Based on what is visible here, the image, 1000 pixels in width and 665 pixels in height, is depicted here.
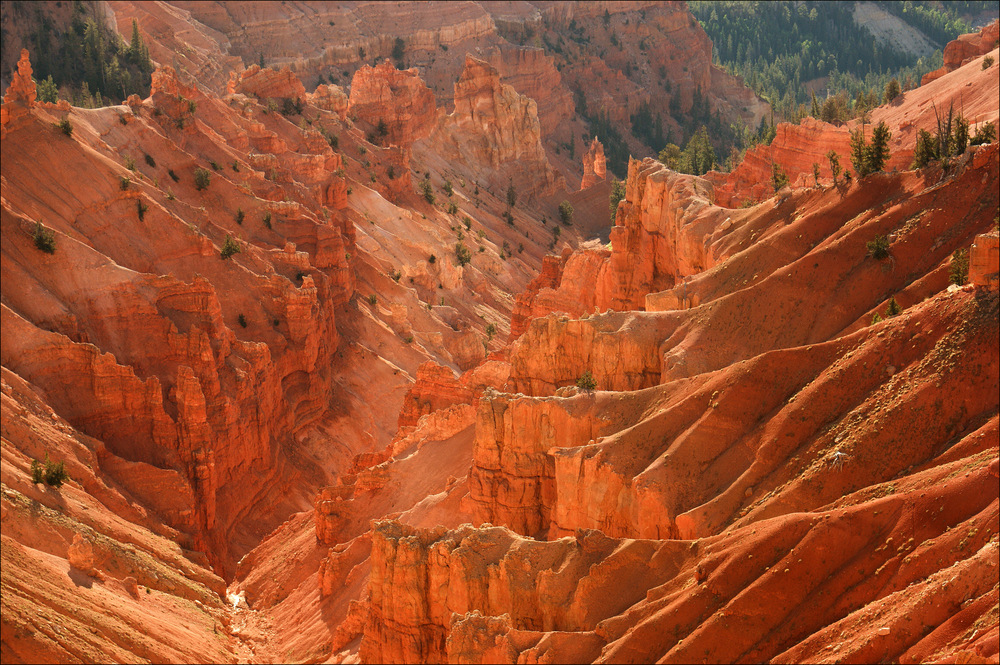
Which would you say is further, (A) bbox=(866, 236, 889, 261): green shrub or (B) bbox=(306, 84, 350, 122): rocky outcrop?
(B) bbox=(306, 84, 350, 122): rocky outcrop

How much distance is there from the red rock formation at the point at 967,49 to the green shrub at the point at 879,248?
51.5 meters

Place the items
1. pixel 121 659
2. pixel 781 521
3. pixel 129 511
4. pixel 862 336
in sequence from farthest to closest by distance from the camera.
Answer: pixel 129 511 < pixel 121 659 < pixel 862 336 < pixel 781 521

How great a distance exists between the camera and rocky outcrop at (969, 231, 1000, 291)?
32.0m

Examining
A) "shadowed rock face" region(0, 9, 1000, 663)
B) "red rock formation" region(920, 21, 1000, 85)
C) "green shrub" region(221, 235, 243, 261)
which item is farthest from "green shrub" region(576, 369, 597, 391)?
"red rock formation" region(920, 21, 1000, 85)

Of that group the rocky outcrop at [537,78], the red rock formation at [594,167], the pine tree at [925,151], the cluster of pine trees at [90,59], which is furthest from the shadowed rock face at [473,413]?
the rocky outcrop at [537,78]

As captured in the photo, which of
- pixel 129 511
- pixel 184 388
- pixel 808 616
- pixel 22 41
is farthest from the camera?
pixel 22 41

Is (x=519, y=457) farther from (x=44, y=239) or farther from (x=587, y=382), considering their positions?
(x=44, y=239)

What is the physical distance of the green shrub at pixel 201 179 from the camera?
7575cm

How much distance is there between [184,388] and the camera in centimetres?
6031

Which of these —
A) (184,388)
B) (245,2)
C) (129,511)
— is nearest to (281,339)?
(184,388)

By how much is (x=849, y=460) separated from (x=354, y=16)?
417ft

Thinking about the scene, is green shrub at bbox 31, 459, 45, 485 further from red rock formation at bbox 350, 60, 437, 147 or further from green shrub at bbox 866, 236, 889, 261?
red rock formation at bbox 350, 60, 437, 147

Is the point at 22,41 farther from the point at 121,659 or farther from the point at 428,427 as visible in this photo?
the point at 121,659

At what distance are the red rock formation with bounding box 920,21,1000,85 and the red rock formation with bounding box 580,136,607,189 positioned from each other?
141 feet
